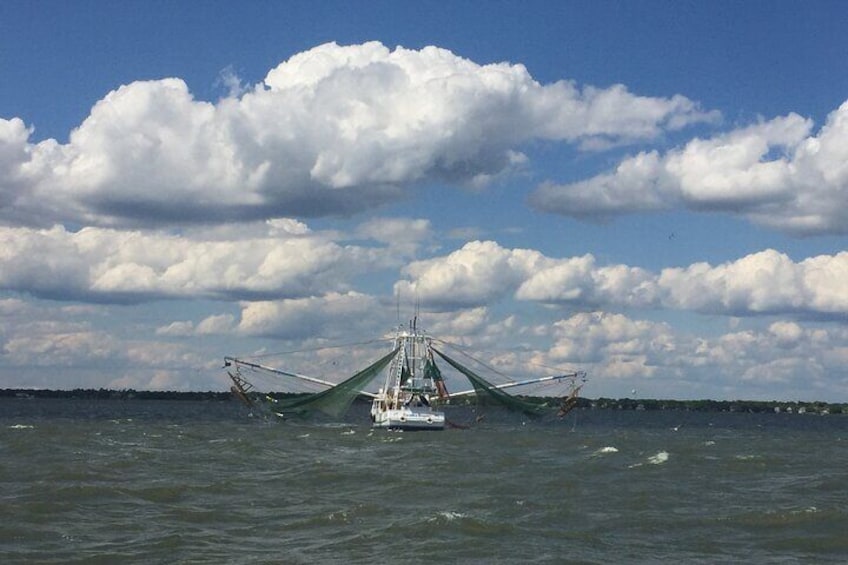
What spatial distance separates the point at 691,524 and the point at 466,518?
24.1 feet

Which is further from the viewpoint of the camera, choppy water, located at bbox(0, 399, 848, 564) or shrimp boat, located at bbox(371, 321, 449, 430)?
shrimp boat, located at bbox(371, 321, 449, 430)

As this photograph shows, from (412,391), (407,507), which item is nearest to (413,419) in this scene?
(412,391)

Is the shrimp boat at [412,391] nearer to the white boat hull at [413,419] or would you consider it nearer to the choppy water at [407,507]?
the white boat hull at [413,419]

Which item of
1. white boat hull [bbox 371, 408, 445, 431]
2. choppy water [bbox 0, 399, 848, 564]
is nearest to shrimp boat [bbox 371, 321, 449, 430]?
white boat hull [bbox 371, 408, 445, 431]

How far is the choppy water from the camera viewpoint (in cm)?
2758

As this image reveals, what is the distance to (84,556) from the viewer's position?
84.9 ft

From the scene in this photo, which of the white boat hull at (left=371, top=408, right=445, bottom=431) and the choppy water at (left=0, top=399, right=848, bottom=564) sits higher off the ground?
the white boat hull at (left=371, top=408, right=445, bottom=431)

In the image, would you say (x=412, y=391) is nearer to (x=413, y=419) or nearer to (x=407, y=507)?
(x=413, y=419)

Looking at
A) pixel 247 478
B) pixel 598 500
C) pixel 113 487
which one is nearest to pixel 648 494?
pixel 598 500

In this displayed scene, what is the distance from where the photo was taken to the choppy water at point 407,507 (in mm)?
27578

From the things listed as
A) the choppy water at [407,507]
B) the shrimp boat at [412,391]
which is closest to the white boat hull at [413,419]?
the shrimp boat at [412,391]

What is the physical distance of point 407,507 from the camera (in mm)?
36062

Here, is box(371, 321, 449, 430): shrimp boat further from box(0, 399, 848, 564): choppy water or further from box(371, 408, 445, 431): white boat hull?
box(0, 399, 848, 564): choppy water

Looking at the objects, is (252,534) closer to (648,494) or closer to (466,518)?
(466,518)
